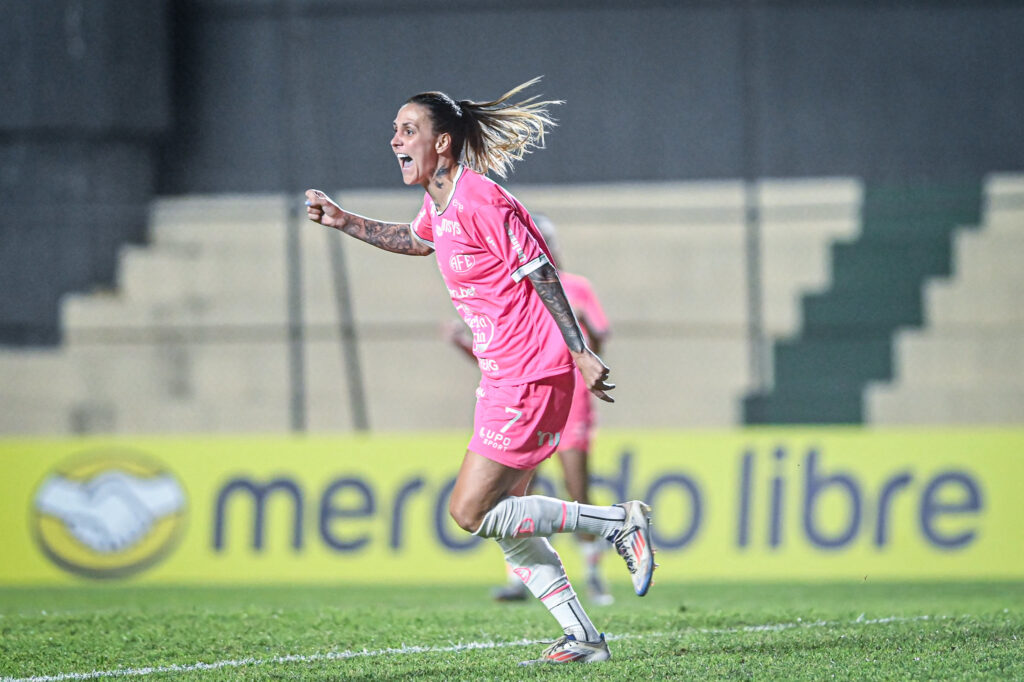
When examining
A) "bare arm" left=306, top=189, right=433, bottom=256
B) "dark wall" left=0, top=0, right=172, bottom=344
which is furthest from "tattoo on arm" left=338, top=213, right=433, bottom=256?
"dark wall" left=0, top=0, right=172, bottom=344

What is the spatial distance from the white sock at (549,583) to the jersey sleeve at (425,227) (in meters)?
1.24

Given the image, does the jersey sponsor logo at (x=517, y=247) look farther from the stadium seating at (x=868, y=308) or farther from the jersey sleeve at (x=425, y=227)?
the stadium seating at (x=868, y=308)

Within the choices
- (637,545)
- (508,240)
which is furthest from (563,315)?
(637,545)

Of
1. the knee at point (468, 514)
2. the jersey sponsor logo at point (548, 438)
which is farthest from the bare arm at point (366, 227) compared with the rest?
the knee at point (468, 514)

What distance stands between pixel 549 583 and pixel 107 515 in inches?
238

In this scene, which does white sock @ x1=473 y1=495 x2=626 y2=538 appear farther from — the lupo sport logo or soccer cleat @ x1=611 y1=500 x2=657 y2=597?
the lupo sport logo

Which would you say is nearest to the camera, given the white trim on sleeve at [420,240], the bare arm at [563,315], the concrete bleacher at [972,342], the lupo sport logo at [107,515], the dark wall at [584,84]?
the bare arm at [563,315]

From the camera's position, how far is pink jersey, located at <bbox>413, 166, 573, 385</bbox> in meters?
4.92

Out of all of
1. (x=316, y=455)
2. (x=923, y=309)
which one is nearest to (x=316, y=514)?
(x=316, y=455)

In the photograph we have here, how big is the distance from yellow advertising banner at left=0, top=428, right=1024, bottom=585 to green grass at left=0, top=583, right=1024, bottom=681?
2234 millimetres

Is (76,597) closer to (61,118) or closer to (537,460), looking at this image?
(537,460)

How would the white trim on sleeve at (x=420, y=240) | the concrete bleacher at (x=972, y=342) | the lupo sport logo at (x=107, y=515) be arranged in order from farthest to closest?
1. the concrete bleacher at (x=972, y=342)
2. the lupo sport logo at (x=107, y=515)
3. the white trim on sleeve at (x=420, y=240)

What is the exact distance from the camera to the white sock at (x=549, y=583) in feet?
17.1

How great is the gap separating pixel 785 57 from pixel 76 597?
1098 cm
